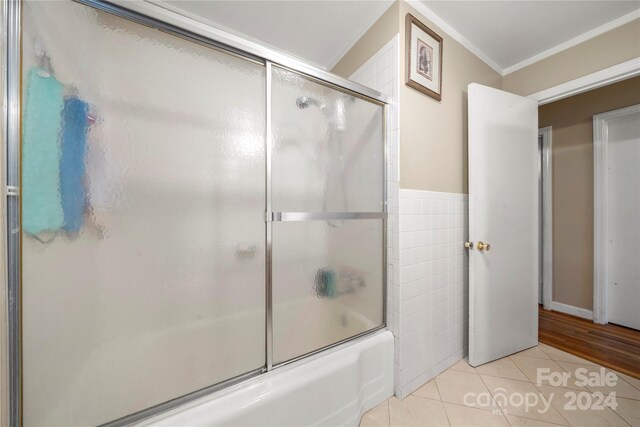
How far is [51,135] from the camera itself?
27.7 inches

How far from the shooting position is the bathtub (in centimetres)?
86

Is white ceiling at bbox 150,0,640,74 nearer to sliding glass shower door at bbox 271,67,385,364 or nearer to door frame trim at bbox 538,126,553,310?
sliding glass shower door at bbox 271,67,385,364

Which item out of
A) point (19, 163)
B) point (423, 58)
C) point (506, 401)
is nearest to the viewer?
point (19, 163)

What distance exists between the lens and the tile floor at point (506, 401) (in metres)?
1.16

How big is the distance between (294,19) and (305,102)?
746 millimetres

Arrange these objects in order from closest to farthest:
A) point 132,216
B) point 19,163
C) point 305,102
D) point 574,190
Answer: point 19,163
point 132,216
point 305,102
point 574,190

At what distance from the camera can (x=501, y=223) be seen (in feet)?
5.30

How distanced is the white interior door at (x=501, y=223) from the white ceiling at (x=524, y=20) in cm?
37

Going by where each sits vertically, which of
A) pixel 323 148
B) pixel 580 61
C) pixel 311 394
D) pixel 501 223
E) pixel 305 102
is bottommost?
pixel 311 394

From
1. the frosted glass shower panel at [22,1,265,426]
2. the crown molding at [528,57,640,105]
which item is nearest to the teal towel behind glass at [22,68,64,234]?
the frosted glass shower panel at [22,1,265,426]

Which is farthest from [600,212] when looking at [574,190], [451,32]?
[451,32]

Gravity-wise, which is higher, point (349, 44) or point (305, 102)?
point (349, 44)

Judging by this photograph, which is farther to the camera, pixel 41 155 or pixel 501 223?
pixel 501 223

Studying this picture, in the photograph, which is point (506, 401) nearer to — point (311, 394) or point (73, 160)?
point (311, 394)
